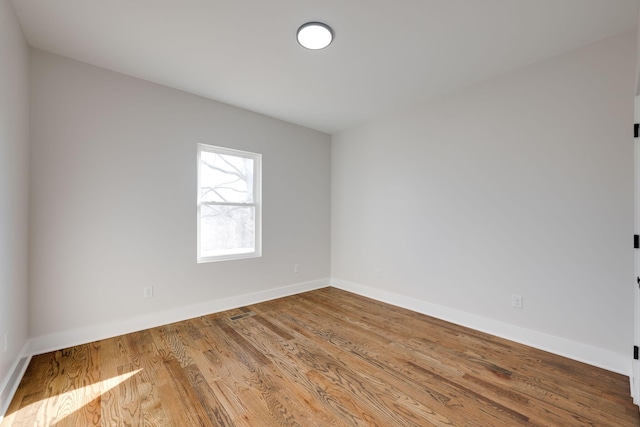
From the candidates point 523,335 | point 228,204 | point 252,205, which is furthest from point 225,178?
point 523,335

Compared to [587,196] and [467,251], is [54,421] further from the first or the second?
[587,196]

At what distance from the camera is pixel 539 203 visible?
8.41 ft

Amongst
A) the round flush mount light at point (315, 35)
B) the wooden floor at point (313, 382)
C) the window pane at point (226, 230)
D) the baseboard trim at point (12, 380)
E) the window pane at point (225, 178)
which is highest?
the round flush mount light at point (315, 35)

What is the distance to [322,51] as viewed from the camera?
2.41m

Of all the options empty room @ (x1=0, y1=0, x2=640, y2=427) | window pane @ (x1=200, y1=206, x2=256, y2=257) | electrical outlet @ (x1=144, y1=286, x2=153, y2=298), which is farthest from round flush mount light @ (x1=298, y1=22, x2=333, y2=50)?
electrical outlet @ (x1=144, y1=286, x2=153, y2=298)

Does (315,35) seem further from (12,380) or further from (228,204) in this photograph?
(12,380)

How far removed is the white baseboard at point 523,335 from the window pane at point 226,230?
6.58ft

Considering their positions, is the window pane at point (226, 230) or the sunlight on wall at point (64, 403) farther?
the window pane at point (226, 230)

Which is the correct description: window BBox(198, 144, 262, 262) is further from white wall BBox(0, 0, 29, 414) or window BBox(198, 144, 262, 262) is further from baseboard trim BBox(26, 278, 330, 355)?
white wall BBox(0, 0, 29, 414)

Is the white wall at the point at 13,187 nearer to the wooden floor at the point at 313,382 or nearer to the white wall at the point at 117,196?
the white wall at the point at 117,196

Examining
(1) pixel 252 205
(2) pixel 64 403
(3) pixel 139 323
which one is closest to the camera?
(2) pixel 64 403

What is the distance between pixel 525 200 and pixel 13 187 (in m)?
4.17

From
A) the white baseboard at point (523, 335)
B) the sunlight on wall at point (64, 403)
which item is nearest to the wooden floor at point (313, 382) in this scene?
the sunlight on wall at point (64, 403)

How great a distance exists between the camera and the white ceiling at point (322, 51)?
1924mm
